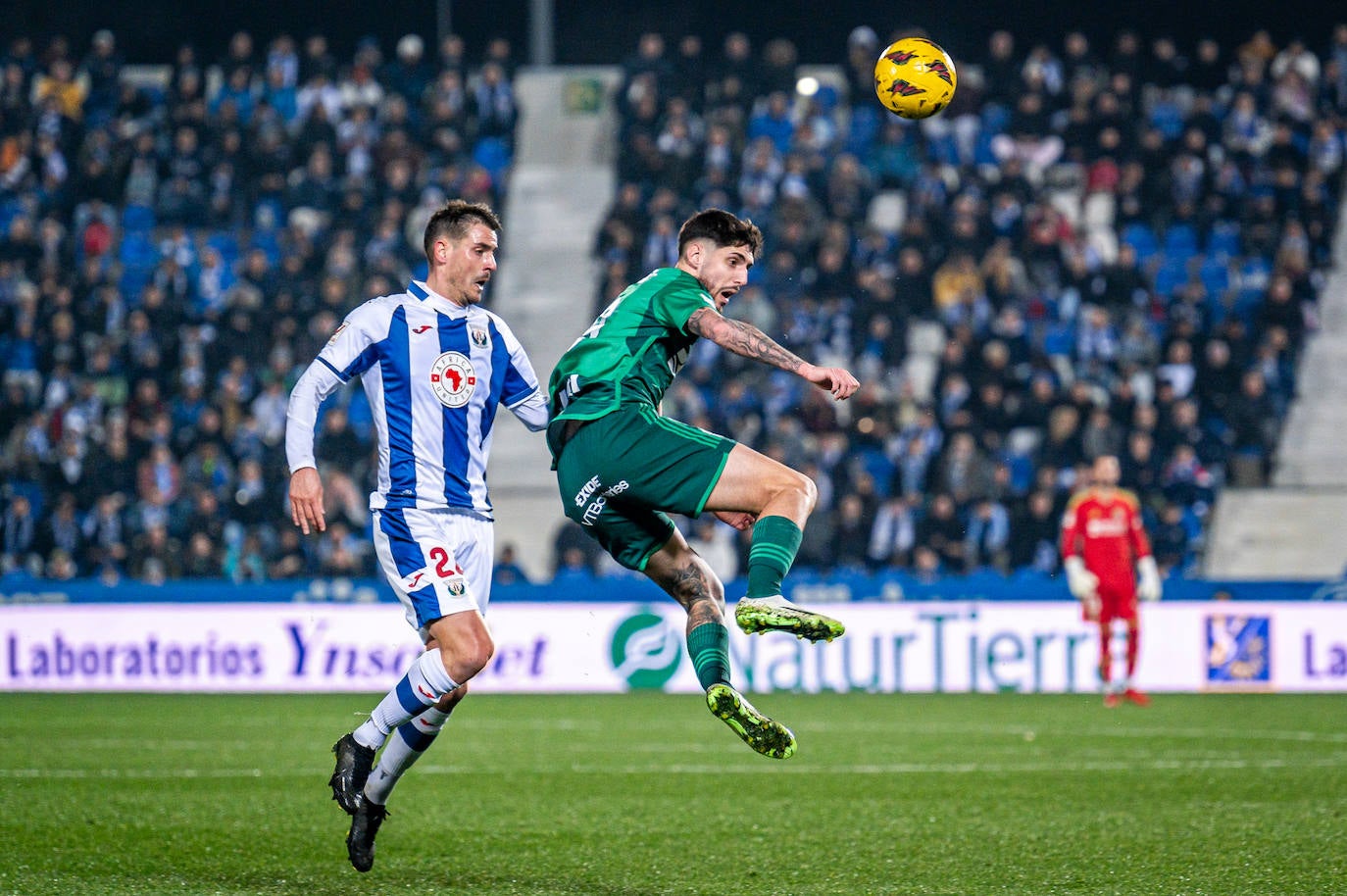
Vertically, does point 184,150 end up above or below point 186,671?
above

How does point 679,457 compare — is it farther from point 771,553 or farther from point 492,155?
point 492,155

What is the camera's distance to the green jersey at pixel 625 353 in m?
5.86

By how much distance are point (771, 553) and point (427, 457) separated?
1523 mm

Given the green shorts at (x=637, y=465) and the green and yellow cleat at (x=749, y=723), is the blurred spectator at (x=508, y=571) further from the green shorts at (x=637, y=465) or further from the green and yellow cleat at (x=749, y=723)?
the green and yellow cleat at (x=749, y=723)

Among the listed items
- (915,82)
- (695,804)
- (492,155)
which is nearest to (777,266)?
(492,155)

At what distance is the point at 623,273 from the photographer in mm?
19359

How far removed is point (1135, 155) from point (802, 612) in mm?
16093

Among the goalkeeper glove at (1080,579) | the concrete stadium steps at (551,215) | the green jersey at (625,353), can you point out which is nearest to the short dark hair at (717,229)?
the green jersey at (625,353)

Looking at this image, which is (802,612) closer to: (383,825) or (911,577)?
(383,825)

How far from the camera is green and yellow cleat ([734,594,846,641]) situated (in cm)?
528

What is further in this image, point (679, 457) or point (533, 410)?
point (533, 410)

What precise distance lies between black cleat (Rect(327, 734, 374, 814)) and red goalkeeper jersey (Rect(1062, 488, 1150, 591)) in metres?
8.86

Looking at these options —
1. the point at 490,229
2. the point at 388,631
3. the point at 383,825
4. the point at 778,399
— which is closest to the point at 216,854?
the point at 383,825

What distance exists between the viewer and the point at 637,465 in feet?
18.8
